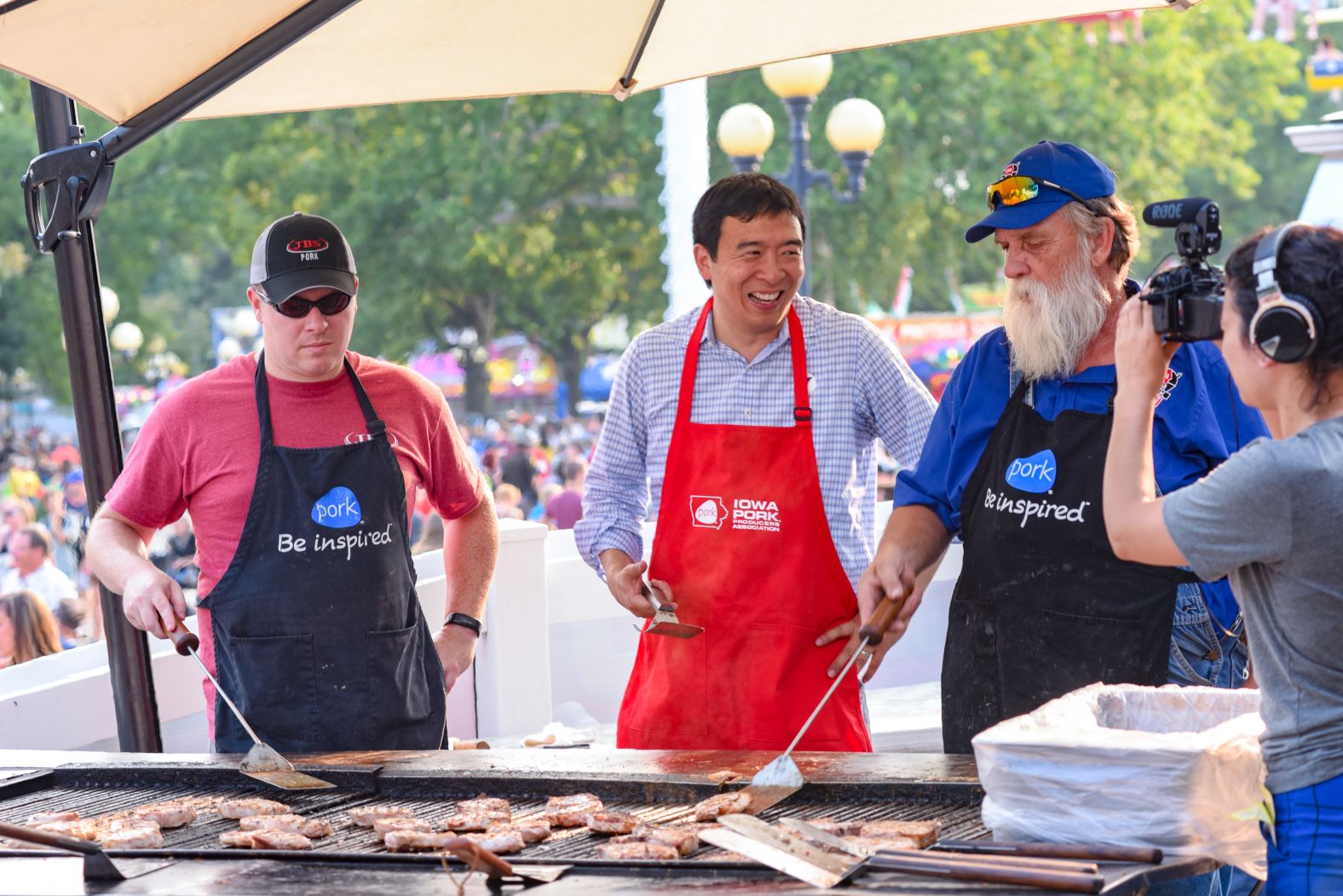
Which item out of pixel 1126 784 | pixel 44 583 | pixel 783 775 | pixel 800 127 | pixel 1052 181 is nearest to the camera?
pixel 1126 784

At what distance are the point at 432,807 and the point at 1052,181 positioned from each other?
1.67 metres

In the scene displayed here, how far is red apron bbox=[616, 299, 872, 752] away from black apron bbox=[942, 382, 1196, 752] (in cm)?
42

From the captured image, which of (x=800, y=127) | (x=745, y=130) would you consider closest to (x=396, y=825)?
(x=745, y=130)

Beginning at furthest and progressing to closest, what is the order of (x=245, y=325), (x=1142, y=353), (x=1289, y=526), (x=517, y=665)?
1. (x=245, y=325)
2. (x=517, y=665)
3. (x=1142, y=353)
4. (x=1289, y=526)

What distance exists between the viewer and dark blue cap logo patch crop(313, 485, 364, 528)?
3.06m

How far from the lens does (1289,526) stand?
1791 mm

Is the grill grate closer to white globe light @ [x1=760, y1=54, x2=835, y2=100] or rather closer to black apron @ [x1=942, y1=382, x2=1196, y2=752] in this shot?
black apron @ [x1=942, y1=382, x2=1196, y2=752]

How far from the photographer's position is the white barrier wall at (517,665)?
4113 millimetres

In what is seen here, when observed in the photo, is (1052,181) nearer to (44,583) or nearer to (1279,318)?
(1279,318)

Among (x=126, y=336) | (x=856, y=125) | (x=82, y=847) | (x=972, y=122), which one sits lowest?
(x=82, y=847)

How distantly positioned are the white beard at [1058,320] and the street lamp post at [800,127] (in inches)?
241

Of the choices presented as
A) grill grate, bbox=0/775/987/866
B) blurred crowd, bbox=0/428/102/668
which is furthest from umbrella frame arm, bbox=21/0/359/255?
grill grate, bbox=0/775/987/866

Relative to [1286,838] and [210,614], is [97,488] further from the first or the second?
[1286,838]

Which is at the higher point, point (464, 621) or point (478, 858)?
point (464, 621)
